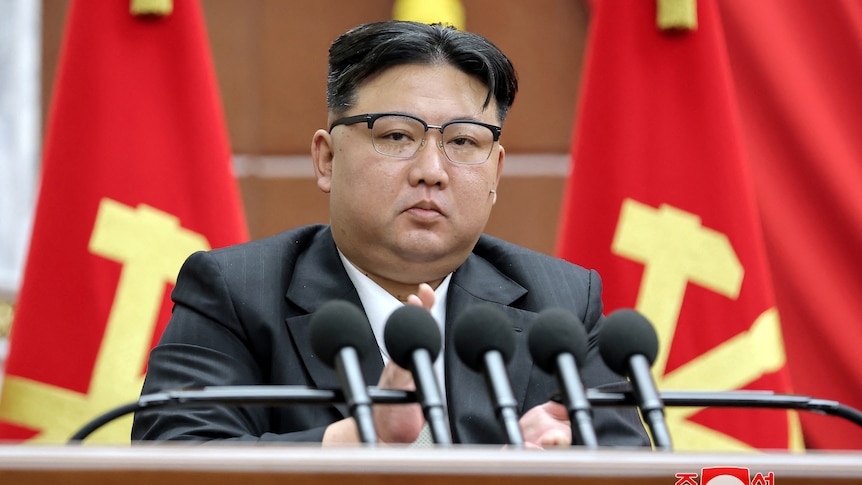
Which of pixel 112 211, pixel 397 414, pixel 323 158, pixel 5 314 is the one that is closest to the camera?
pixel 397 414

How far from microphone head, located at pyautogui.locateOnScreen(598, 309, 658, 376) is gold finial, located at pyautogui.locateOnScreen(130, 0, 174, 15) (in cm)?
177

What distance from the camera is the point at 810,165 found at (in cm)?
303

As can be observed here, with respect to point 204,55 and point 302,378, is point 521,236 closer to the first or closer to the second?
point 204,55

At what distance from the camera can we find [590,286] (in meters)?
2.04

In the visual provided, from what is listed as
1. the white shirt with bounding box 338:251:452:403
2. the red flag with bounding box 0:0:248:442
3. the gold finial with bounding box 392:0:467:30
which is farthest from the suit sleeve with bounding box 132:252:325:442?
the gold finial with bounding box 392:0:467:30

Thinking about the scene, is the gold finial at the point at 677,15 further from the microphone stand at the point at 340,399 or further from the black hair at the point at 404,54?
the microphone stand at the point at 340,399

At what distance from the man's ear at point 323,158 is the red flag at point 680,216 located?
95 centimetres

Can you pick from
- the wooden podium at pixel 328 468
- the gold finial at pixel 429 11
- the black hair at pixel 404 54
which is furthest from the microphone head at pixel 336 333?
the gold finial at pixel 429 11

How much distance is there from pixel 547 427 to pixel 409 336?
0.36 m

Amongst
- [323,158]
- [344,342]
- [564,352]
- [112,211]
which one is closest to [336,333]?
[344,342]

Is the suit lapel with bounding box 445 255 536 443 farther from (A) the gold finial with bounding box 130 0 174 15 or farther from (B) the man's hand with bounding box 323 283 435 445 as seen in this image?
(A) the gold finial with bounding box 130 0 174 15

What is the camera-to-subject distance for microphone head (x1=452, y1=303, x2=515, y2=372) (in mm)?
1202

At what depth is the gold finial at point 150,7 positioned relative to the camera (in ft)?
8.86

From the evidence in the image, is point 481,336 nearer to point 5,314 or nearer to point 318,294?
point 318,294
